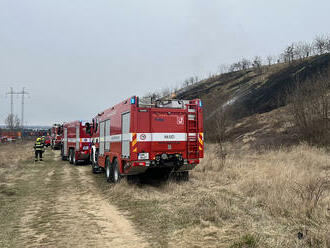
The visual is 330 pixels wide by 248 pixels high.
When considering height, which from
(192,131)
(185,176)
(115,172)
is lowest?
(185,176)

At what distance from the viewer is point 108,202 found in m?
8.05

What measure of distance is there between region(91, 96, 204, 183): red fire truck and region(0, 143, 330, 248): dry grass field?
703 millimetres

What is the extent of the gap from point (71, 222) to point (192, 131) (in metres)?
4.97

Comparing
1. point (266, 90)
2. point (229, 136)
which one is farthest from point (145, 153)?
point (266, 90)

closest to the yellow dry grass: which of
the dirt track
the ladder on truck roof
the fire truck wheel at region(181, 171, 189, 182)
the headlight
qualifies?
the dirt track

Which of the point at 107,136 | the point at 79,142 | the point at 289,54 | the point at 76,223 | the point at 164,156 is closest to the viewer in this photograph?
the point at 76,223

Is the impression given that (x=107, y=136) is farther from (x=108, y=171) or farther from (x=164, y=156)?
(x=164, y=156)

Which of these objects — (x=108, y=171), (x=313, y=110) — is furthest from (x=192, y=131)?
(x=313, y=110)

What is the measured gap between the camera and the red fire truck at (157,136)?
8.88 metres

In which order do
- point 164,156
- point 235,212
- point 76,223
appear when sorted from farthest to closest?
point 164,156, point 76,223, point 235,212

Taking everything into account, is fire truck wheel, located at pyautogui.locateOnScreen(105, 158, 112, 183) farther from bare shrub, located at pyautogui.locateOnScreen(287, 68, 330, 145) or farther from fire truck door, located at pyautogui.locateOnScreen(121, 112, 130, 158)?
bare shrub, located at pyautogui.locateOnScreen(287, 68, 330, 145)

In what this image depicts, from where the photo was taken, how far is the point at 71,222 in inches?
242

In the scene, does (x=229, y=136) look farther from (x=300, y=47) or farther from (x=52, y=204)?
(x=300, y=47)

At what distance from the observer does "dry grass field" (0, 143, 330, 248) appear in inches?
187
